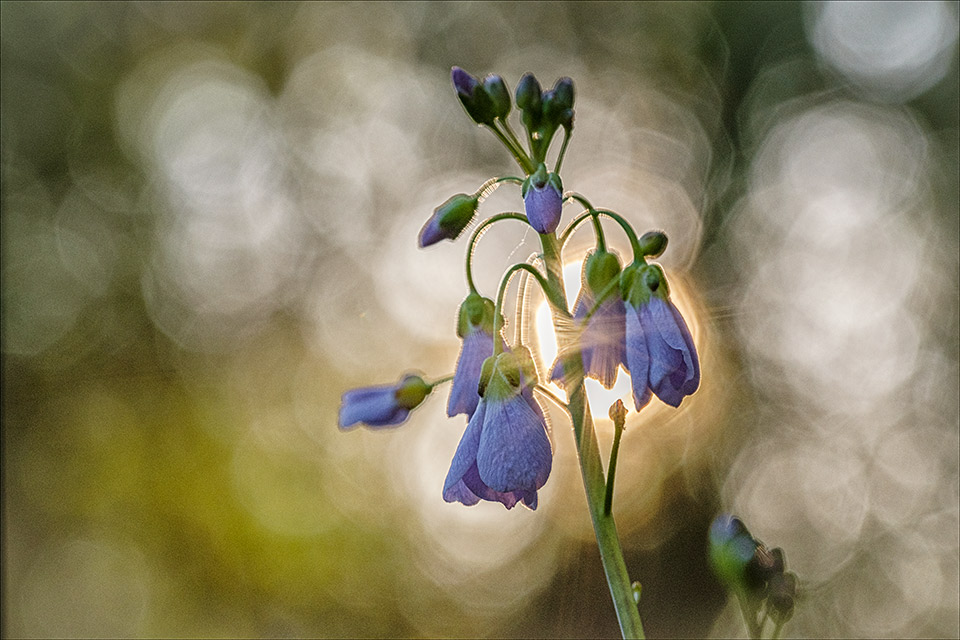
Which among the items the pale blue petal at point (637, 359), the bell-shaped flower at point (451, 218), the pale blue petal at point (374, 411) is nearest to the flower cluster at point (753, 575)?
the pale blue petal at point (637, 359)

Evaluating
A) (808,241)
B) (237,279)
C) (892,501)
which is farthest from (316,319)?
(892,501)

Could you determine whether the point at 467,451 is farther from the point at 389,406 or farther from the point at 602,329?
the point at 602,329

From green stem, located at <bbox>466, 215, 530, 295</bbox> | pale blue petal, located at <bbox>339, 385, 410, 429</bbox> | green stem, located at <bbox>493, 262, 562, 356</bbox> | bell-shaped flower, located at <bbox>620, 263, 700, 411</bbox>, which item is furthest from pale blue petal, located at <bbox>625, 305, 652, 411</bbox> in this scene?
pale blue petal, located at <bbox>339, 385, 410, 429</bbox>

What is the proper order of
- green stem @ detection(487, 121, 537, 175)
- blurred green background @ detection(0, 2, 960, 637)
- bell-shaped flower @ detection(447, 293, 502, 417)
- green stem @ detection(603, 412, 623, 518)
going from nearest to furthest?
green stem @ detection(603, 412, 623, 518) → green stem @ detection(487, 121, 537, 175) → bell-shaped flower @ detection(447, 293, 502, 417) → blurred green background @ detection(0, 2, 960, 637)

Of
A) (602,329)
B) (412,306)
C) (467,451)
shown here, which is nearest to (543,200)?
(602,329)

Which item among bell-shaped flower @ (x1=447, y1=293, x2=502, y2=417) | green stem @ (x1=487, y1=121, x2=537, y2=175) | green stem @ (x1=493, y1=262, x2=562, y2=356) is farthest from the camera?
bell-shaped flower @ (x1=447, y1=293, x2=502, y2=417)

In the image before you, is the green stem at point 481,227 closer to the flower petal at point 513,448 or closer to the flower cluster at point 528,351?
the flower cluster at point 528,351

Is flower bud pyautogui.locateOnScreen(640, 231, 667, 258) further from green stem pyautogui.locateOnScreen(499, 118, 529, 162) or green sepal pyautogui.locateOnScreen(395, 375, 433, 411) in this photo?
green sepal pyautogui.locateOnScreen(395, 375, 433, 411)
